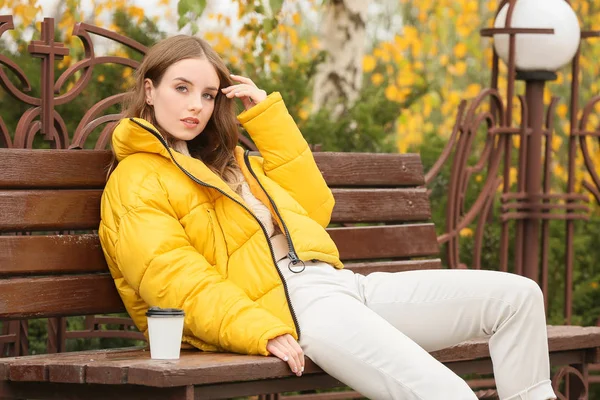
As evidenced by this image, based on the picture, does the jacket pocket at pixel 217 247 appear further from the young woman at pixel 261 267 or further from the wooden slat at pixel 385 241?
the wooden slat at pixel 385 241

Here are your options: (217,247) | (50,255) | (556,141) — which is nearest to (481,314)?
(217,247)

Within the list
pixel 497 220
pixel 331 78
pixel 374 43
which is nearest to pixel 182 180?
pixel 497 220

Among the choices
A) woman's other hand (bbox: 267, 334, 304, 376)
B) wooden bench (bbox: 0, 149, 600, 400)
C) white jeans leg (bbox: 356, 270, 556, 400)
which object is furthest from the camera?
white jeans leg (bbox: 356, 270, 556, 400)

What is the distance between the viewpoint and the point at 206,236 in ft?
11.9

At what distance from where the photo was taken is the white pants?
3.33 metres

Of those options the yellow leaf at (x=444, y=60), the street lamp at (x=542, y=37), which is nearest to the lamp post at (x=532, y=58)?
the street lamp at (x=542, y=37)

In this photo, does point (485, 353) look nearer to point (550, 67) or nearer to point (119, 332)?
point (119, 332)

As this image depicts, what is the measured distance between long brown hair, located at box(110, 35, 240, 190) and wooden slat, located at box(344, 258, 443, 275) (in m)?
0.82

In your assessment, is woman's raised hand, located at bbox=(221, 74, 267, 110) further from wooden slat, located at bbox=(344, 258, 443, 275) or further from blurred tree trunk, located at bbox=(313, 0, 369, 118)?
blurred tree trunk, located at bbox=(313, 0, 369, 118)

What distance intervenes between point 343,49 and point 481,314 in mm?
4089

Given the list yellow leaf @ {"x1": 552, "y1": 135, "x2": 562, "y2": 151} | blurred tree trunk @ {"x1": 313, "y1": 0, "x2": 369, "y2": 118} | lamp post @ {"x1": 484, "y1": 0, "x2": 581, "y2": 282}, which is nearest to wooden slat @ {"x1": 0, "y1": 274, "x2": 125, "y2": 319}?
lamp post @ {"x1": 484, "y1": 0, "x2": 581, "y2": 282}

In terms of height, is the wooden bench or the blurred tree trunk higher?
the blurred tree trunk

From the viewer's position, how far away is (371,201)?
15.7 feet

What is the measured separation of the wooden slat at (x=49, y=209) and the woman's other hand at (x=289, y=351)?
85 centimetres
